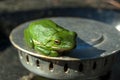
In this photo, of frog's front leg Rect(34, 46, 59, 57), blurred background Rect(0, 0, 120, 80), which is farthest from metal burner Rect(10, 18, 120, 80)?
blurred background Rect(0, 0, 120, 80)

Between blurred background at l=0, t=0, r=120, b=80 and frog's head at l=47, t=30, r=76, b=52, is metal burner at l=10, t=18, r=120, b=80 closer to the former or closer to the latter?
frog's head at l=47, t=30, r=76, b=52

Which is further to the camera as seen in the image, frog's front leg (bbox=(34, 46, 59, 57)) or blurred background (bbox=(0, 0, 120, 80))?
blurred background (bbox=(0, 0, 120, 80))

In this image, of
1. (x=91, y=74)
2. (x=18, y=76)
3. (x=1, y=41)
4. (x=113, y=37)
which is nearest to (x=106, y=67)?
(x=91, y=74)

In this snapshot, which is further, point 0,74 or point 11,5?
point 11,5

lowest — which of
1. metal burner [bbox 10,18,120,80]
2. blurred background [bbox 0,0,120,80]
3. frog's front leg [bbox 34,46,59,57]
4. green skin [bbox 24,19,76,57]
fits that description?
blurred background [bbox 0,0,120,80]

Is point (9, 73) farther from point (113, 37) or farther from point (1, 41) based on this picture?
point (113, 37)

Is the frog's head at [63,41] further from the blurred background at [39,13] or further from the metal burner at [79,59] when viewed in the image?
the blurred background at [39,13]

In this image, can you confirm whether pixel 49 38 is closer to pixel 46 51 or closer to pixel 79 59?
pixel 46 51
